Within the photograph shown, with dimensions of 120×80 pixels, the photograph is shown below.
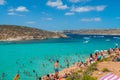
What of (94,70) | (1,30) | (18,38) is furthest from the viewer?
(1,30)

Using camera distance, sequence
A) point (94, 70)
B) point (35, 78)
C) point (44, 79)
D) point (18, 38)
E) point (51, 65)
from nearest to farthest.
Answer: point (94, 70) < point (44, 79) < point (35, 78) < point (51, 65) < point (18, 38)

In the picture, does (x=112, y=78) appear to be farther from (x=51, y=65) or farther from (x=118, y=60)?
(x=51, y=65)

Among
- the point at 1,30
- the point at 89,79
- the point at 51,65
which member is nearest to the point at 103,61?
the point at 51,65

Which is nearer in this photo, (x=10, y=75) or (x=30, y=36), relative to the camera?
(x=10, y=75)

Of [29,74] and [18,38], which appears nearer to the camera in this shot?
[29,74]

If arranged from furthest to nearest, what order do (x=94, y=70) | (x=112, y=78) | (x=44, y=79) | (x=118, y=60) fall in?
(x=118, y=60) → (x=44, y=79) → (x=94, y=70) → (x=112, y=78)

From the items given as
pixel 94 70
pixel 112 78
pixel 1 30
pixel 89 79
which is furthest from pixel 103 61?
pixel 1 30

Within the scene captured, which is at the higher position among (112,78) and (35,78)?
(112,78)

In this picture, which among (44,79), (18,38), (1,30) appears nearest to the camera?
(44,79)

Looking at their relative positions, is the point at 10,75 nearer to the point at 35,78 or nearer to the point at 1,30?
the point at 35,78
